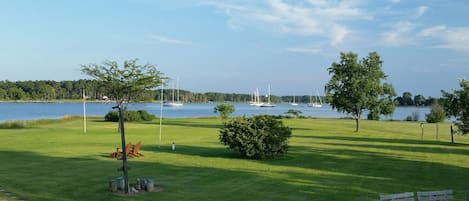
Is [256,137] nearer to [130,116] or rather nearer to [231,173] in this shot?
[231,173]

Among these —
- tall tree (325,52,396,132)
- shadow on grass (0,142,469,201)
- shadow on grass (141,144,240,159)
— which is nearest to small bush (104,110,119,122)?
tall tree (325,52,396,132)

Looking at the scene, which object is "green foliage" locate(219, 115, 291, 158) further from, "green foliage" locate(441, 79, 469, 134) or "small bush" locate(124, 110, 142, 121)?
"small bush" locate(124, 110, 142, 121)

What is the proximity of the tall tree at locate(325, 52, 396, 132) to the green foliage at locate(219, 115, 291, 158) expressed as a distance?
1106 inches

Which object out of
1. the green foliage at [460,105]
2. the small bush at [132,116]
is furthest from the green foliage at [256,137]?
the small bush at [132,116]

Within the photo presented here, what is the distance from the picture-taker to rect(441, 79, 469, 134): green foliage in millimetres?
31156

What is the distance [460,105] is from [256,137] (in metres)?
15.5

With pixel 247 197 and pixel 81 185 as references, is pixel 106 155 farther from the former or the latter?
pixel 247 197

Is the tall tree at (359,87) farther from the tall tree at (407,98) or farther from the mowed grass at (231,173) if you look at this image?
the tall tree at (407,98)

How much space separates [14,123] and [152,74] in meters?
18.9

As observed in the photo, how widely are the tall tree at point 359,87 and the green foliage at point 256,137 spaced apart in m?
28.1

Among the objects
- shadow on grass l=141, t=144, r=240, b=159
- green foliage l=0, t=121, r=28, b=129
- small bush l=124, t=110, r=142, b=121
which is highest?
small bush l=124, t=110, r=142, b=121

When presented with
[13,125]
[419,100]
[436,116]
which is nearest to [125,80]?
[13,125]

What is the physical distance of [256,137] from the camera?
2498 cm

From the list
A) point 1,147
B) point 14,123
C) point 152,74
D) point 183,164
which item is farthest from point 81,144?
point 14,123
